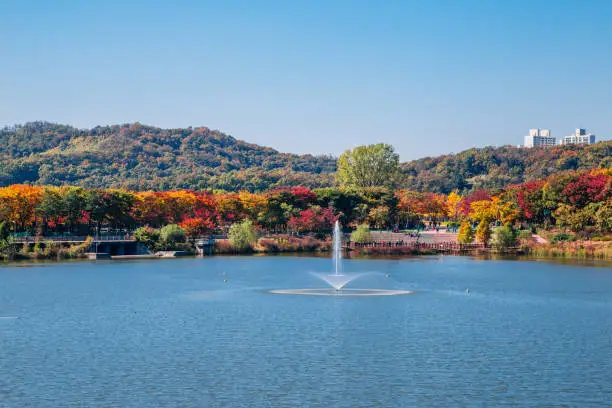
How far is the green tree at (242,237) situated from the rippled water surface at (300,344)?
33.6 m

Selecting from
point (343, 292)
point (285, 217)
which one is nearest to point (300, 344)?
point (343, 292)

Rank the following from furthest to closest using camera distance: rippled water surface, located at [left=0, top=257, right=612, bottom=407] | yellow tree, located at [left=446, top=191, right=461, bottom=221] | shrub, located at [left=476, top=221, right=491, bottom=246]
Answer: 1. yellow tree, located at [left=446, top=191, right=461, bottom=221]
2. shrub, located at [left=476, top=221, right=491, bottom=246]
3. rippled water surface, located at [left=0, top=257, right=612, bottom=407]

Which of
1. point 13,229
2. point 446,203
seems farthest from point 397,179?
point 13,229

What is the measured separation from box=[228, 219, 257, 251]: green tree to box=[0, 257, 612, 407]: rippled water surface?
110 feet

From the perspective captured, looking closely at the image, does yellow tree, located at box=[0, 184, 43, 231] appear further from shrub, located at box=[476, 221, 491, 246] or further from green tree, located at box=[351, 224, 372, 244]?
shrub, located at box=[476, 221, 491, 246]

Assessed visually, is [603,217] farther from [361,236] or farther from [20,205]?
[20,205]

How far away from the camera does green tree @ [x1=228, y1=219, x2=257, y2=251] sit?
90.1 m

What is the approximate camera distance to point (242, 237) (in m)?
90.5

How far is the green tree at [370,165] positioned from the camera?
438ft

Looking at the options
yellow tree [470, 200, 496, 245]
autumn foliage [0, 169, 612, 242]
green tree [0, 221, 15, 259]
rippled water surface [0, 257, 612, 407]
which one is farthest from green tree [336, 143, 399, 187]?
rippled water surface [0, 257, 612, 407]

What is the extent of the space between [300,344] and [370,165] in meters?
103

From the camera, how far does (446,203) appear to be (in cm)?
15112

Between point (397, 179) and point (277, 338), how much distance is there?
10444 centimetres

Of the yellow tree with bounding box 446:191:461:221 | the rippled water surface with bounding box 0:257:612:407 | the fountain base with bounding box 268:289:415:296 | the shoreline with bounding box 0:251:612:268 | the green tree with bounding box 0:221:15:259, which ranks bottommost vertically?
the rippled water surface with bounding box 0:257:612:407
